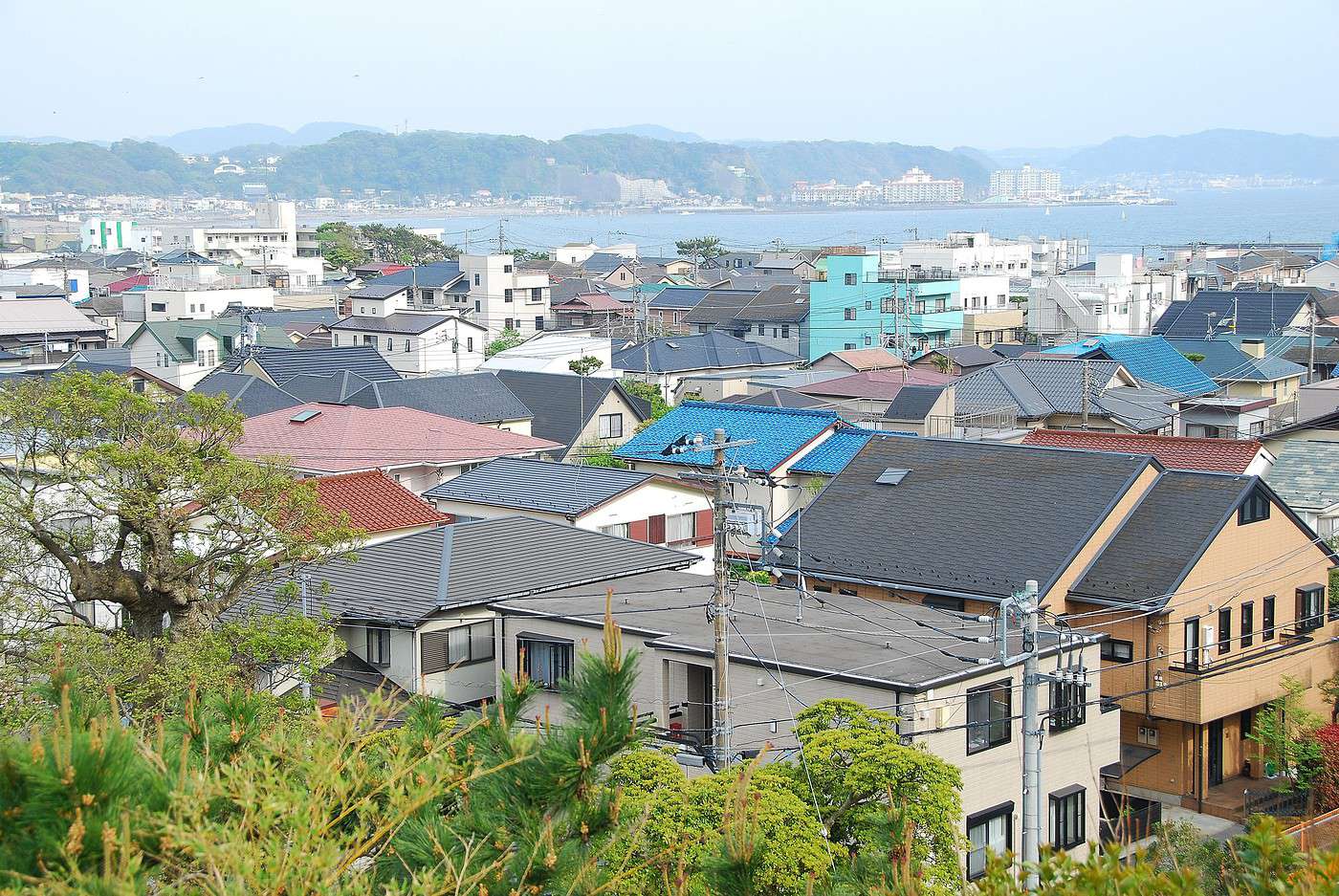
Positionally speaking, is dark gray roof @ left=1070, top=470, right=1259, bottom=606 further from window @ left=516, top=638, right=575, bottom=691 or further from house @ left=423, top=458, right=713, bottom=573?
window @ left=516, top=638, right=575, bottom=691

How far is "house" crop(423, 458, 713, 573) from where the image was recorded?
16078 millimetres

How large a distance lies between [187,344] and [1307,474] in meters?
25.3

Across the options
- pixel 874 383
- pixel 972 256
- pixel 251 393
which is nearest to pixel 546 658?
pixel 251 393

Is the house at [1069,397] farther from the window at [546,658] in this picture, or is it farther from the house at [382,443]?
the window at [546,658]

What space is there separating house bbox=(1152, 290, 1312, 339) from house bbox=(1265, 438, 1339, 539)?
18.7m

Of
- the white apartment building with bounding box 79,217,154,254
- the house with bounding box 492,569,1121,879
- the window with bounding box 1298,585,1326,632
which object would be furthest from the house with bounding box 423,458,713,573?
the white apartment building with bounding box 79,217,154,254

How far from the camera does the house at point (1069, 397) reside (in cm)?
2300

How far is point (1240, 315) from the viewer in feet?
122

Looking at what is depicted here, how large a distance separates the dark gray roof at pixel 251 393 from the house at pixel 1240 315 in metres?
22.8

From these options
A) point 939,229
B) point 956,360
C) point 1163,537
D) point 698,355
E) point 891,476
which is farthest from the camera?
point 939,229

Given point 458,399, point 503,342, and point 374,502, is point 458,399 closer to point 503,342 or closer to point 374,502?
point 374,502

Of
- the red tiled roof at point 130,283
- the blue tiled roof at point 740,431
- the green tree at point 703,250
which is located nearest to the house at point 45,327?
the red tiled roof at point 130,283

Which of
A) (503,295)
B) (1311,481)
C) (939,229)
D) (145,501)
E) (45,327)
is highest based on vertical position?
(939,229)

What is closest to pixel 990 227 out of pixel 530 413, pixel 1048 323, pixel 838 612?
pixel 1048 323
